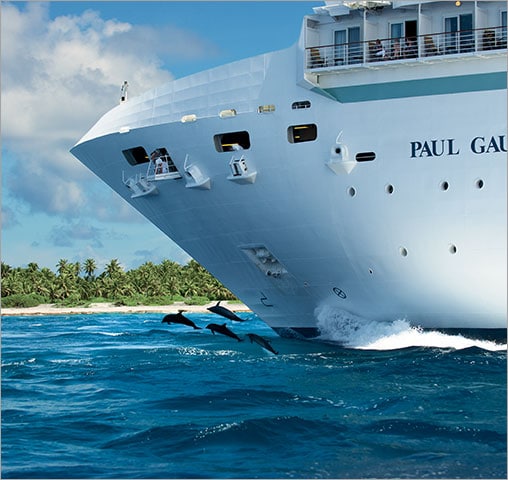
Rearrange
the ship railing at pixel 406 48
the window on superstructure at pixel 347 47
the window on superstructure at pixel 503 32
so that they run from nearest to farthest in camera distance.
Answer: the window on superstructure at pixel 503 32 < the ship railing at pixel 406 48 < the window on superstructure at pixel 347 47

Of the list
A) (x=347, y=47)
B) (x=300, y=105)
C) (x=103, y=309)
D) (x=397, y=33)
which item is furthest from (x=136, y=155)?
(x=103, y=309)

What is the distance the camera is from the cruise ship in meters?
22.3

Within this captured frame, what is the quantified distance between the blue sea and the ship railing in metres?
6.47

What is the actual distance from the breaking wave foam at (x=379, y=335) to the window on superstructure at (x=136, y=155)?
635 centimetres

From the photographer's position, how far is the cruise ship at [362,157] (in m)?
22.3

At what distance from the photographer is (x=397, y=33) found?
23719 millimetres

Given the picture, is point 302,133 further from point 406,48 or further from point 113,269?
point 113,269

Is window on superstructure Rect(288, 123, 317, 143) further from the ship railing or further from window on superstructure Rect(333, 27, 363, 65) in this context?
window on superstructure Rect(333, 27, 363, 65)

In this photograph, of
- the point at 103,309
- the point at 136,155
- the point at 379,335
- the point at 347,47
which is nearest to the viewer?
the point at 347,47

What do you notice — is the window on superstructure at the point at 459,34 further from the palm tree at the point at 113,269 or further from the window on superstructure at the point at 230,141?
the palm tree at the point at 113,269

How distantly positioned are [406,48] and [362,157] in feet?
8.95

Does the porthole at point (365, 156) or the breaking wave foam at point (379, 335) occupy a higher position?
the porthole at point (365, 156)

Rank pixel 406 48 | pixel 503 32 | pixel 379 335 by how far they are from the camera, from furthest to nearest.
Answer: pixel 379 335 < pixel 406 48 < pixel 503 32

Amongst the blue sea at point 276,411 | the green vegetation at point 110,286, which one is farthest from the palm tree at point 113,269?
the blue sea at point 276,411
